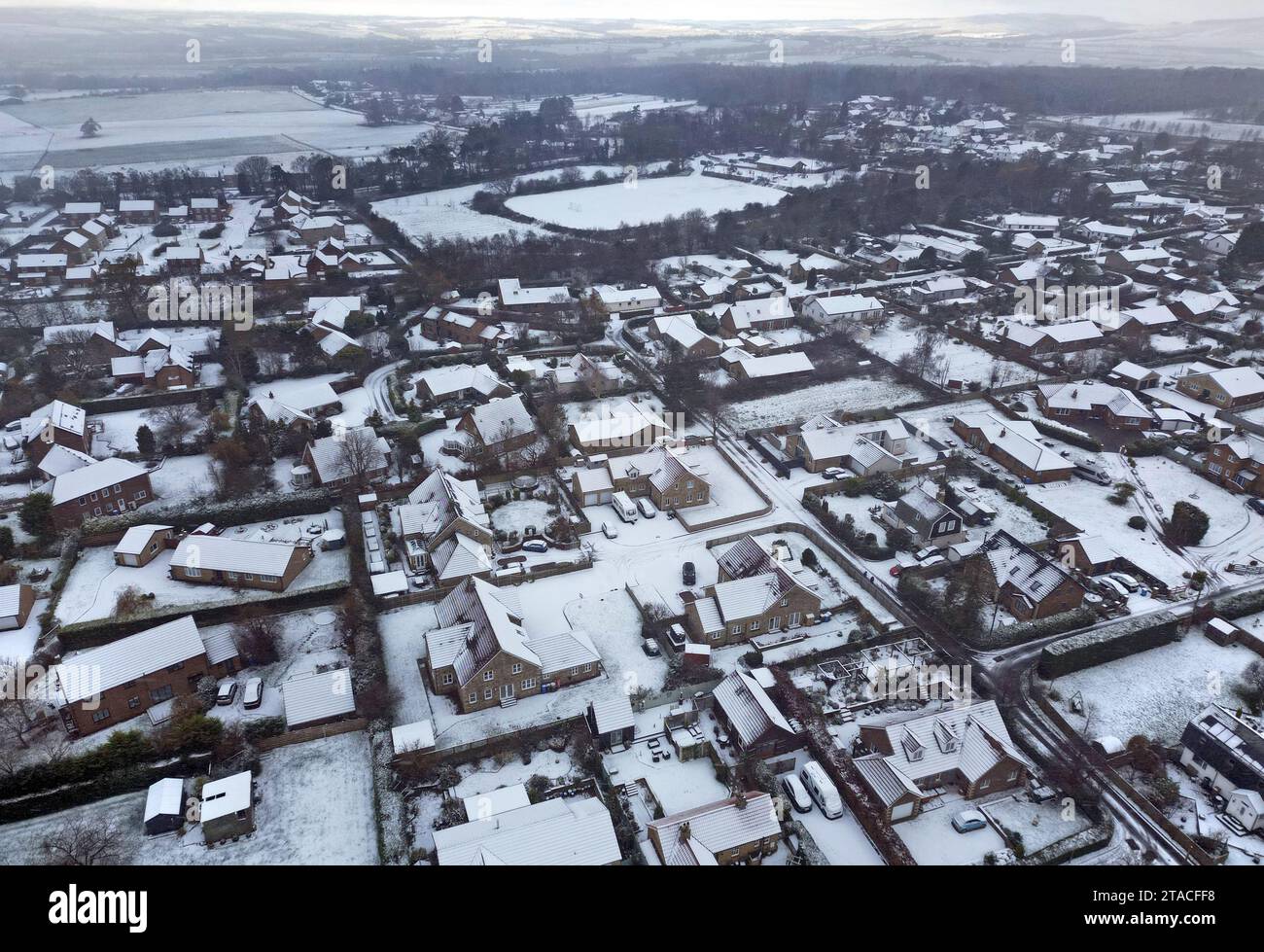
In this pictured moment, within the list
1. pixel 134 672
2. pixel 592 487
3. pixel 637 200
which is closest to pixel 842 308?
pixel 592 487

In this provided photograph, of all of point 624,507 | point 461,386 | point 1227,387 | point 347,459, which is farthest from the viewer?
point 461,386

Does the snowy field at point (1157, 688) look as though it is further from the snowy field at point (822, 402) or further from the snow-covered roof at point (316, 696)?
the snow-covered roof at point (316, 696)

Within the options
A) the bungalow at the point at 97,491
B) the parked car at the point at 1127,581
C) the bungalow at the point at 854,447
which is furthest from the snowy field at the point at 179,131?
the parked car at the point at 1127,581

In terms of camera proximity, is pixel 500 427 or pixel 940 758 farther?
pixel 500 427

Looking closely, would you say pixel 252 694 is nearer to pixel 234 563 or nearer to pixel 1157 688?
pixel 234 563

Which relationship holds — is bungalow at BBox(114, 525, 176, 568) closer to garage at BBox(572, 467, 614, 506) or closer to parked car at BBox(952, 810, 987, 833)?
garage at BBox(572, 467, 614, 506)
